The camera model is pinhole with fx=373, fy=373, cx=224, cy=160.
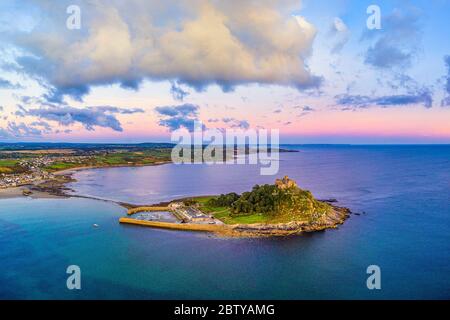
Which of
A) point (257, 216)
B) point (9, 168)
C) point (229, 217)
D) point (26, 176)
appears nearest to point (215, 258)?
point (257, 216)

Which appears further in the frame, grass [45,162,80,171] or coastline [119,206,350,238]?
grass [45,162,80,171]

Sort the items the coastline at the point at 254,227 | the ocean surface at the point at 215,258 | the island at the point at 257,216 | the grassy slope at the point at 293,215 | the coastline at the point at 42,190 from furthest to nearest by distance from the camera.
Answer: the coastline at the point at 42,190
the grassy slope at the point at 293,215
the island at the point at 257,216
the coastline at the point at 254,227
the ocean surface at the point at 215,258

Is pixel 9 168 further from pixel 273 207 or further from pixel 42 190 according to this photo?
pixel 273 207

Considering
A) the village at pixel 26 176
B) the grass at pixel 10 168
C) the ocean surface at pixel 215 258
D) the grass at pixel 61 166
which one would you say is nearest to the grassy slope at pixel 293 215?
the ocean surface at pixel 215 258

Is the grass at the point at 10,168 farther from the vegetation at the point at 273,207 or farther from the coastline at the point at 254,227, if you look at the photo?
the vegetation at the point at 273,207

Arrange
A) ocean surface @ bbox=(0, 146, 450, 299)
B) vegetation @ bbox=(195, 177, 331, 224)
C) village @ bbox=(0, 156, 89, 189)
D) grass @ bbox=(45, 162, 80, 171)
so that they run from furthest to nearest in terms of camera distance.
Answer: grass @ bbox=(45, 162, 80, 171)
village @ bbox=(0, 156, 89, 189)
vegetation @ bbox=(195, 177, 331, 224)
ocean surface @ bbox=(0, 146, 450, 299)

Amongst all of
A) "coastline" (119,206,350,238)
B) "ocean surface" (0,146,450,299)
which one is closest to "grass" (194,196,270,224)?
"coastline" (119,206,350,238)

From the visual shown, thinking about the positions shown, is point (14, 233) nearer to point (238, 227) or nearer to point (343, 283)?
point (238, 227)

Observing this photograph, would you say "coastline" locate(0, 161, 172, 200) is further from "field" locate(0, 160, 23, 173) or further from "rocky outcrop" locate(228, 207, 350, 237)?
"rocky outcrop" locate(228, 207, 350, 237)
